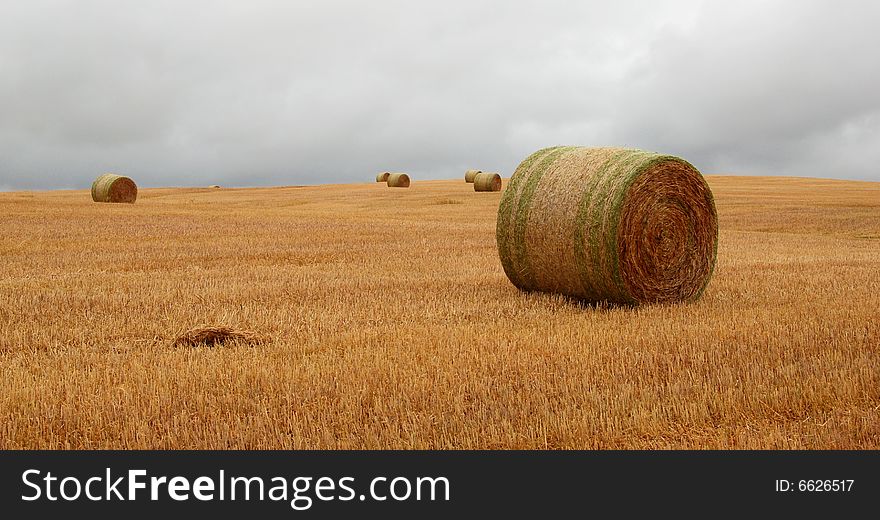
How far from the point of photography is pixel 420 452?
4.50m

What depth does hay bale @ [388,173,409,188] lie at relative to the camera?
186 feet

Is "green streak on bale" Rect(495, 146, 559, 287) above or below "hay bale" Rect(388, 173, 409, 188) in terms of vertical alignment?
below

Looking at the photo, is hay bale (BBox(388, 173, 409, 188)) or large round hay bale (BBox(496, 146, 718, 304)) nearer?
large round hay bale (BBox(496, 146, 718, 304))

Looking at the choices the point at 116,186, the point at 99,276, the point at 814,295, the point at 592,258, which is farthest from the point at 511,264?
the point at 116,186

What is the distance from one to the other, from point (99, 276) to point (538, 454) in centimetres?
1023

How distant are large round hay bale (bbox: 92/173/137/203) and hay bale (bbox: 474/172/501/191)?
1910cm

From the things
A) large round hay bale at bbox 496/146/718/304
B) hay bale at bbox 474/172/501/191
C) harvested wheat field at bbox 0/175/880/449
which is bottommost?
harvested wheat field at bbox 0/175/880/449

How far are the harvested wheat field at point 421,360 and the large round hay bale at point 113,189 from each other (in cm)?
2289

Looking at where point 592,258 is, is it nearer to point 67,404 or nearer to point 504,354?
point 504,354

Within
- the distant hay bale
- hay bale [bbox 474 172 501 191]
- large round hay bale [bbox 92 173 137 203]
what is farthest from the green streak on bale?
hay bale [bbox 474 172 501 191]

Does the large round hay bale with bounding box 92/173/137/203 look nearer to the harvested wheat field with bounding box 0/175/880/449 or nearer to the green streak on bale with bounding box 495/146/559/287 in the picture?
the harvested wheat field with bounding box 0/175/880/449

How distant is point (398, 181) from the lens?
56.6 m

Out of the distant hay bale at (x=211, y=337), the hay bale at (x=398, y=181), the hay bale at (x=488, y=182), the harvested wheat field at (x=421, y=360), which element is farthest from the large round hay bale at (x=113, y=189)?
the distant hay bale at (x=211, y=337)

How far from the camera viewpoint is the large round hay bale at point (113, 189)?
35719 millimetres
